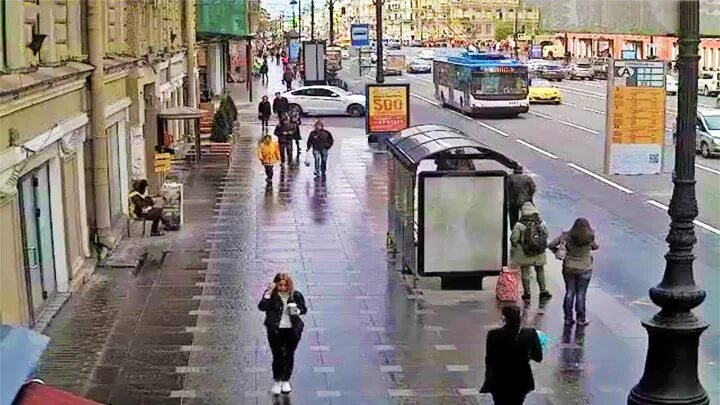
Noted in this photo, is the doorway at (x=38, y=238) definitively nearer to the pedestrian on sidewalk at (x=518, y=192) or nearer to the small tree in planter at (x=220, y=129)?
the pedestrian on sidewalk at (x=518, y=192)

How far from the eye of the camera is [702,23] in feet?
34.7

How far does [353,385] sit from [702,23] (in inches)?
201

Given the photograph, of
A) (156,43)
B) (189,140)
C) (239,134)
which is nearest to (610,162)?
(156,43)

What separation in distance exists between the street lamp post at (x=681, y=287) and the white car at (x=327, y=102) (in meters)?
39.4

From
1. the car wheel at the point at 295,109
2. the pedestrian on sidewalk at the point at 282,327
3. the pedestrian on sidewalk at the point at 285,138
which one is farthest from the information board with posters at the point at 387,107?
the pedestrian on sidewalk at the point at 282,327

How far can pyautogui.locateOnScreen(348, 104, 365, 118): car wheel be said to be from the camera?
48.8 m

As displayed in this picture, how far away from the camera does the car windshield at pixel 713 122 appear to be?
3362cm

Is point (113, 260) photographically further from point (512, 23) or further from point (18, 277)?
point (512, 23)

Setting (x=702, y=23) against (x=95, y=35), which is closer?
(x=702, y=23)

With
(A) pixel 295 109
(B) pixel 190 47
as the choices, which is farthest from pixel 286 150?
(A) pixel 295 109

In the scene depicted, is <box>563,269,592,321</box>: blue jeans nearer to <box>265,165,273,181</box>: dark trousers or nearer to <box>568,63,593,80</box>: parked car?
<box>265,165,273,181</box>: dark trousers

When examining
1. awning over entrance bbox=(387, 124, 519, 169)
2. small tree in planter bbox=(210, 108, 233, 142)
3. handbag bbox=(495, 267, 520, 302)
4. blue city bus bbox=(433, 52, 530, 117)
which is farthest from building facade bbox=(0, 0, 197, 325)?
blue city bus bbox=(433, 52, 530, 117)

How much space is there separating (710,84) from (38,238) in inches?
2141

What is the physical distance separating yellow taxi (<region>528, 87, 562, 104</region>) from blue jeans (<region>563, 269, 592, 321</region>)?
43158 millimetres
